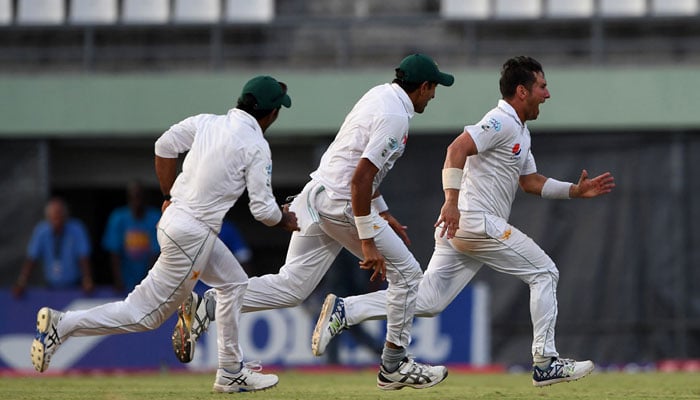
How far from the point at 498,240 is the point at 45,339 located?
3.08 m

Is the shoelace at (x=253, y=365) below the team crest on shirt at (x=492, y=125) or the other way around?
below

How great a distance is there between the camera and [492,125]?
9.07 metres

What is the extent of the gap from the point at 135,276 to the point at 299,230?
297 inches

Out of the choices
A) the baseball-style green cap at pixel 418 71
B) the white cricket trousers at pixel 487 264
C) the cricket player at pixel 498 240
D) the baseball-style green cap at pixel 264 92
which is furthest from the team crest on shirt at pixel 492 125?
the baseball-style green cap at pixel 264 92

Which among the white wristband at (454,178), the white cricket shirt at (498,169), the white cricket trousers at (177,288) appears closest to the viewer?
the white cricket trousers at (177,288)

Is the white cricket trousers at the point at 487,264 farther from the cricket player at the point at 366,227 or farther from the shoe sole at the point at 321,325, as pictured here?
the cricket player at the point at 366,227

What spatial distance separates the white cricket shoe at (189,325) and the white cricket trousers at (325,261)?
316mm

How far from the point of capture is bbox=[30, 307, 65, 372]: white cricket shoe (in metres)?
8.79

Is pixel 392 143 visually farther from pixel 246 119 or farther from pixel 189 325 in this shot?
pixel 189 325

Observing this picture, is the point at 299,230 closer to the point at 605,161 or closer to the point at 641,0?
the point at 605,161

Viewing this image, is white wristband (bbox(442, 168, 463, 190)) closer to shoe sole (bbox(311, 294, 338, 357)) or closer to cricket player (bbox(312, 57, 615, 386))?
cricket player (bbox(312, 57, 615, 386))

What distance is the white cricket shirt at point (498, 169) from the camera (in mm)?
9203

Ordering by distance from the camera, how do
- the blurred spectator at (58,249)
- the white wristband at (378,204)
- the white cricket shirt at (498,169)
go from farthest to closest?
1. the blurred spectator at (58,249)
2. the white wristband at (378,204)
3. the white cricket shirt at (498,169)

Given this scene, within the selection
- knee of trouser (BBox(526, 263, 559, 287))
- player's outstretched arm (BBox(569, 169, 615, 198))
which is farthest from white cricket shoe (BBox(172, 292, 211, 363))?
player's outstretched arm (BBox(569, 169, 615, 198))
